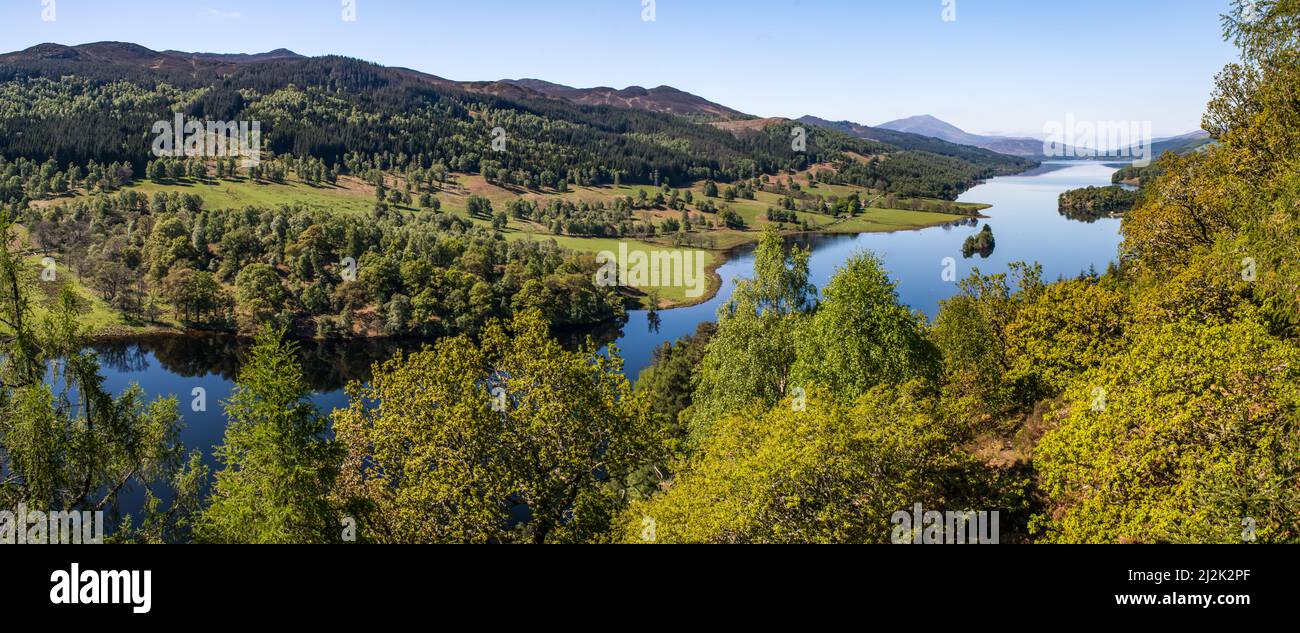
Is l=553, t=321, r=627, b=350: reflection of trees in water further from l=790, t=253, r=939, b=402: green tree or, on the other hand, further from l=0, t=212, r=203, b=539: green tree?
l=0, t=212, r=203, b=539: green tree

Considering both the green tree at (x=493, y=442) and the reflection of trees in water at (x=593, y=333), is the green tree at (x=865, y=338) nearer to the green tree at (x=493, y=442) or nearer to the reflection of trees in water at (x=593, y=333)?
the green tree at (x=493, y=442)

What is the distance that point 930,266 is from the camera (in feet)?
500

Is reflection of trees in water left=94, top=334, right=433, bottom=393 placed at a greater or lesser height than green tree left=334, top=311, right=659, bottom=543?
lesser

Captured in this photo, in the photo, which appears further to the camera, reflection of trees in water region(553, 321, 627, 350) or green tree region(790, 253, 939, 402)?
reflection of trees in water region(553, 321, 627, 350)

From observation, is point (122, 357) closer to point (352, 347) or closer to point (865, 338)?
point (352, 347)

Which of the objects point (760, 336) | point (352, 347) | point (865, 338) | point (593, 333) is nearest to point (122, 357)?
point (352, 347)

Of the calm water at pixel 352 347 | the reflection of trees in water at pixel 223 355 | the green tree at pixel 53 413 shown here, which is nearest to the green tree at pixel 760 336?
the calm water at pixel 352 347

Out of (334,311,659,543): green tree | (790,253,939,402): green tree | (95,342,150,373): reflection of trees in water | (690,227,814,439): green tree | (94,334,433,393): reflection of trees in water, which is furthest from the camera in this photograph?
(94,334,433,393): reflection of trees in water

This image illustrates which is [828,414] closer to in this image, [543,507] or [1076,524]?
[1076,524]

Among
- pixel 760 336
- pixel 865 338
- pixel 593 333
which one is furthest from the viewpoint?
pixel 593 333

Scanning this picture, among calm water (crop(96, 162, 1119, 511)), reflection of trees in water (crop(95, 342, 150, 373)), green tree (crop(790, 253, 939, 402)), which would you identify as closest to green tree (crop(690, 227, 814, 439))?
green tree (crop(790, 253, 939, 402))

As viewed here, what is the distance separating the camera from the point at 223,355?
10088 centimetres

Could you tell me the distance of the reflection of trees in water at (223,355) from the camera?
94.0 m

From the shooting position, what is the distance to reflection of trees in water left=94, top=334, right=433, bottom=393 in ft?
308
